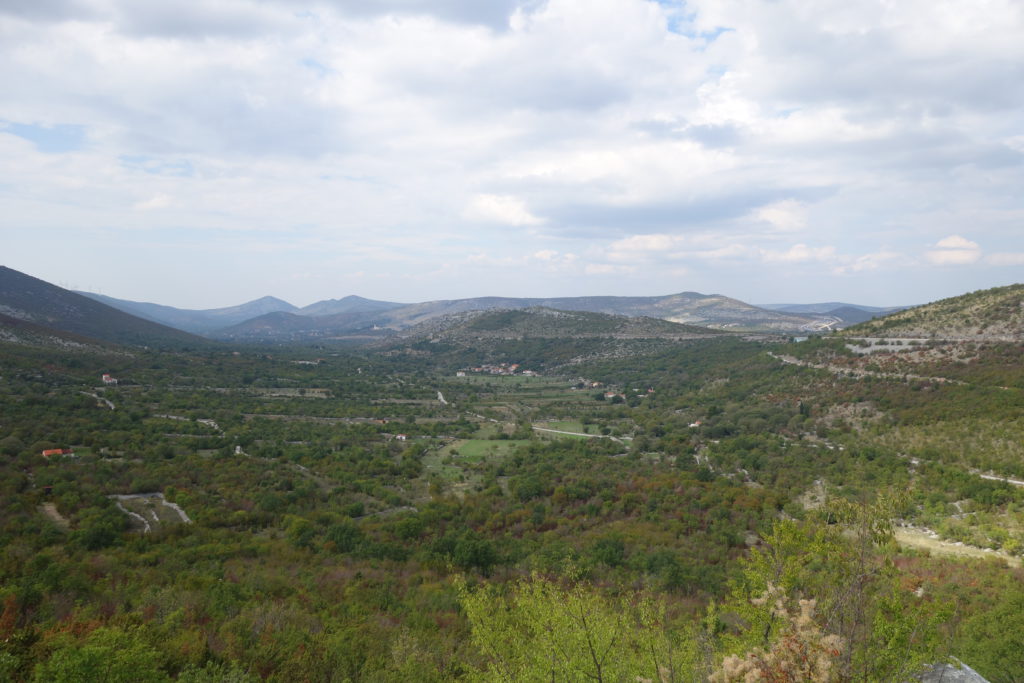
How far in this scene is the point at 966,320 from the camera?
52.3 m

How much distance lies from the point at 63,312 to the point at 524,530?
157m

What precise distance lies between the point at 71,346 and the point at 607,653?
101109mm

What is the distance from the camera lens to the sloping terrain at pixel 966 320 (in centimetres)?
4847

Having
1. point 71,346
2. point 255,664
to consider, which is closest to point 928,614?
point 255,664

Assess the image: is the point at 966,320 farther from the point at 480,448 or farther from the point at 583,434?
the point at 480,448

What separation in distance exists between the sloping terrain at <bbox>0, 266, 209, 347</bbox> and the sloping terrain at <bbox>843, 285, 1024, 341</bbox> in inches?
5965

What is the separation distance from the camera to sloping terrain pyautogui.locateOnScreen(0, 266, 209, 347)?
11846cm

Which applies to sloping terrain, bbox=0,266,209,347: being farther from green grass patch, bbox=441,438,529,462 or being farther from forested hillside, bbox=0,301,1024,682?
green grass patch, bbox=441,438,529,462

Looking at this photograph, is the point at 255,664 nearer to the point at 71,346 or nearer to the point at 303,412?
the point at 303,412

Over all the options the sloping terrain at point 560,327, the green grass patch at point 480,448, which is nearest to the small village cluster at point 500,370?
the sloping terrain at point 560,327

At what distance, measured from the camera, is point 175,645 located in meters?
11.3

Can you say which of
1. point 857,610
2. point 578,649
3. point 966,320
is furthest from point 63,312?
point 966,320

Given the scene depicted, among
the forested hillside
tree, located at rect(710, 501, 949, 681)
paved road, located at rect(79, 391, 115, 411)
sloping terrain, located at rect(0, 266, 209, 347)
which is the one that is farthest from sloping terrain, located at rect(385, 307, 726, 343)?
tree, located at rect(710, 501, 949, 681)

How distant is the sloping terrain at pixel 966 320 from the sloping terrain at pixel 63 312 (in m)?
151
